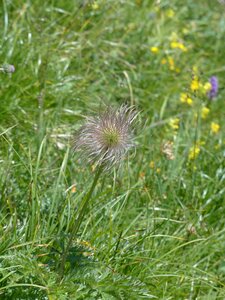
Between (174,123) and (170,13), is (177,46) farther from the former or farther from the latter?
(174,123)

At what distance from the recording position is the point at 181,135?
502cm

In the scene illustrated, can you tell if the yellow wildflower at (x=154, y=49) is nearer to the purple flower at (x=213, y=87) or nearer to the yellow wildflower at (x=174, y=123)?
the purple flower at (x=213, y=87)

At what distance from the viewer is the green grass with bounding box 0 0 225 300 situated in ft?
10.6

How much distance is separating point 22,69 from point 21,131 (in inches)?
17.7

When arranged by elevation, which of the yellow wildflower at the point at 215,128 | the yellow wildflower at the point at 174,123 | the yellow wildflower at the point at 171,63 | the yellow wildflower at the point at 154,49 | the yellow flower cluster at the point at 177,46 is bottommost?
the yellow wildflower at the point at 215,128

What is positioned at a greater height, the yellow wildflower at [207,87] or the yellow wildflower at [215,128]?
the yellow wildflower at [207,87]

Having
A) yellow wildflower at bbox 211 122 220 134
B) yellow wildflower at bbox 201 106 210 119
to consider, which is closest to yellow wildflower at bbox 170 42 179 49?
yellow wildflower at bbox 201 106 210 119

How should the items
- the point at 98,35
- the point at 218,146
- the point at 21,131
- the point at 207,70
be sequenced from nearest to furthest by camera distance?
the point at 21,131 < the point at 218,146 < the point at 98,35 < the point at 207,70

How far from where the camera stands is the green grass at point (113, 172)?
3.24 m

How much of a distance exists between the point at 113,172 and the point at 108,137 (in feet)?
4.00

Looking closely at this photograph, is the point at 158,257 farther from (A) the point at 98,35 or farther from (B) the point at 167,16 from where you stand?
(B) the point at 167,16

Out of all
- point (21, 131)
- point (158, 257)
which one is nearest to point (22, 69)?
point (21, 131)

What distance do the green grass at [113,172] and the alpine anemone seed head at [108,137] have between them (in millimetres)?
181

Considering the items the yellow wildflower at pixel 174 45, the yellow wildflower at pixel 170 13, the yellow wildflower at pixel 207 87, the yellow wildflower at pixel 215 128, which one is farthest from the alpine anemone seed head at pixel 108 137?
the yellow wildflower at pixel 170 13
